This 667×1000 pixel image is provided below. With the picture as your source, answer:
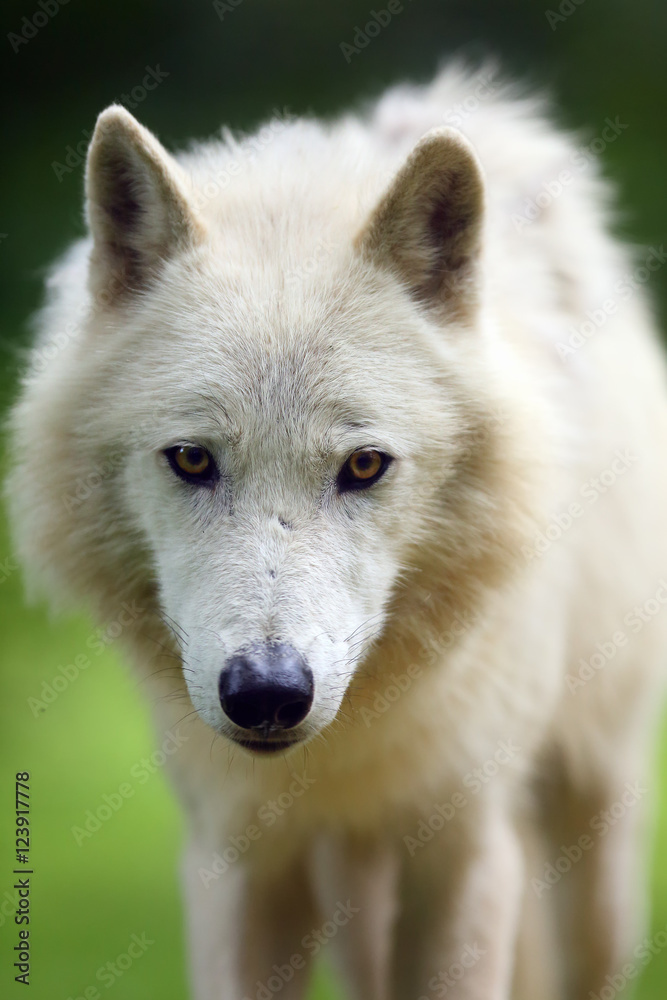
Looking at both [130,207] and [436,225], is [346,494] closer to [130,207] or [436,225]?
[436,225]

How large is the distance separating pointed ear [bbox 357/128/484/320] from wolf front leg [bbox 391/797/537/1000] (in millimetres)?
1573

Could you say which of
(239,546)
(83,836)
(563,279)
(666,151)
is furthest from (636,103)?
(239,546)

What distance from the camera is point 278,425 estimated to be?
2559 mm

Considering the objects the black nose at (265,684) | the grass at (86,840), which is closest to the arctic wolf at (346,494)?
the black nose at (265,684)

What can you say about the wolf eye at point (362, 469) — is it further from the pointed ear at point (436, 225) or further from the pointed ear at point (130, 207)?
the pointed ear at point (130, 207)

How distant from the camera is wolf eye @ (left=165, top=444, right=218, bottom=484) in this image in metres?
2.62

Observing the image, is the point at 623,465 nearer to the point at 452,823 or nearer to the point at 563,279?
the point at 563,279

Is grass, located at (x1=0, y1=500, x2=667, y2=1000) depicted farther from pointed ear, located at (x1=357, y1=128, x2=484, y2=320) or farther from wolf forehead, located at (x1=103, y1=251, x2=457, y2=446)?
pointed ear, located at (x1=357, y1=128, x2=484, y2=320)

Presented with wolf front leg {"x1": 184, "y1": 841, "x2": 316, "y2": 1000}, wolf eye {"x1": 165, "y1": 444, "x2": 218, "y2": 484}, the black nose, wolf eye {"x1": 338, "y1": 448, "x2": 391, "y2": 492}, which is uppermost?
wolf eye {"x1": 338, "y1": 448, "x2": 391, "y2": 492}

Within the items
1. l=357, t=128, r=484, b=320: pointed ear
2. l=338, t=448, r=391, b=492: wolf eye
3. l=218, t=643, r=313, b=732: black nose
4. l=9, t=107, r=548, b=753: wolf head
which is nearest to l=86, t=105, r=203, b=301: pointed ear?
l=9, t=107, r=548, b=753: wolf head

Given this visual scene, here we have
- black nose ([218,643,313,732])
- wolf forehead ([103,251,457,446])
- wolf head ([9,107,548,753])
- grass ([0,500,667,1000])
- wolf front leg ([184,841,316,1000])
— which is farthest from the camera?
grass ([0,500,667,1000])

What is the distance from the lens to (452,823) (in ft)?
11.3

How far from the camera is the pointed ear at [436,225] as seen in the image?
2693 mm

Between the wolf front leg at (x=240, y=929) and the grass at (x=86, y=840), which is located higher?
the wolf front leg at (x=240, y=929)
